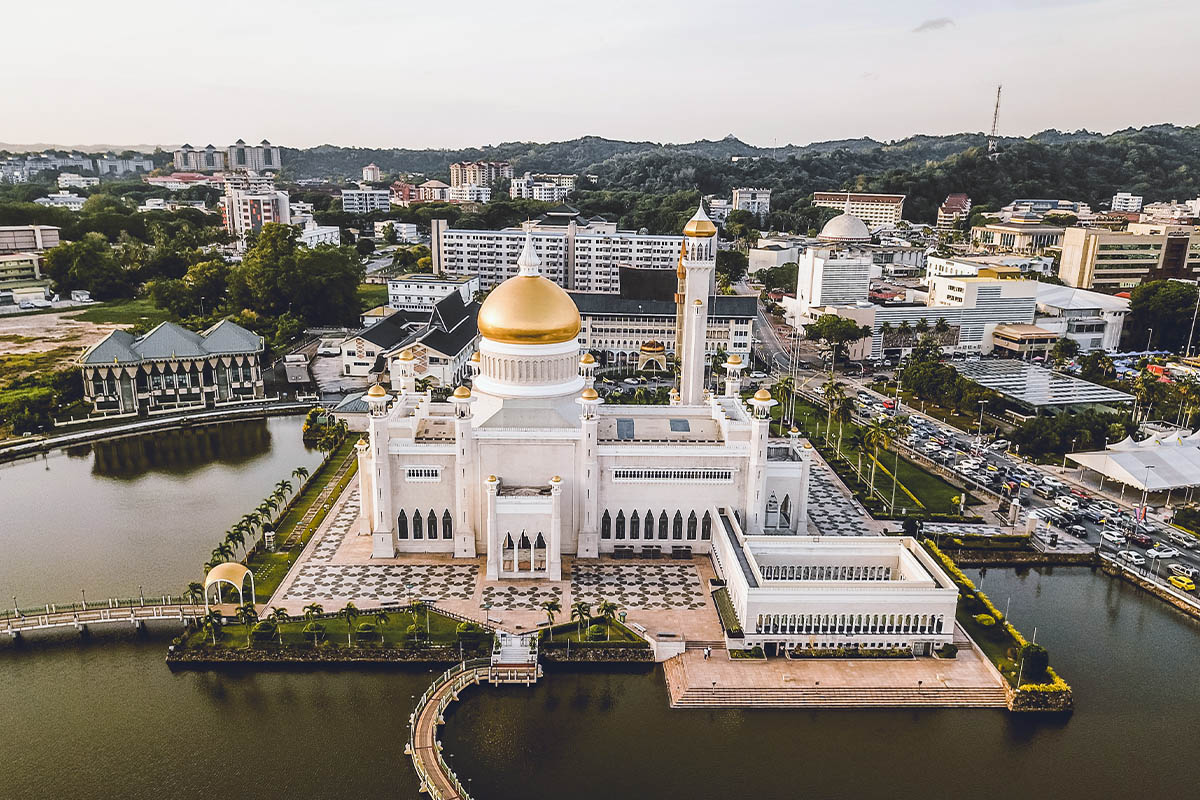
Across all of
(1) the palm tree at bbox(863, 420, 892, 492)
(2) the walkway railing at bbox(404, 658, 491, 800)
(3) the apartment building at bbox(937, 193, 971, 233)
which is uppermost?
(3) the apartment building at bbox(937, 193, 971, 233)

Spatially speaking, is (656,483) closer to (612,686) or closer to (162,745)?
(612,686)

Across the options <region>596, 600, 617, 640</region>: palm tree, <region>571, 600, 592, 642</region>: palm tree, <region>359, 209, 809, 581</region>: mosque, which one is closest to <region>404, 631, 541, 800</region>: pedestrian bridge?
<region>571, 600, 592, 642</region>: palm tree

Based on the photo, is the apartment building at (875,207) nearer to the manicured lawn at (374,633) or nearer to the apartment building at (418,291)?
the apartment building at (418,291)

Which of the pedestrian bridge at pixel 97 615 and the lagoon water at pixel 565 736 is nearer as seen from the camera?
the lagoon water at pixel 565 736

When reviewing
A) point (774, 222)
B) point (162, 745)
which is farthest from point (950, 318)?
point (774, 222)

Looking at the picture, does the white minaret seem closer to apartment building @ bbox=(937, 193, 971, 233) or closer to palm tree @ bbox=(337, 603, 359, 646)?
palm tree @ bbox=(337, 603, 359, 646)

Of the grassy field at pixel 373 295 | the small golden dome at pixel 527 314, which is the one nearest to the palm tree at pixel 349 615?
the small golden dome at pixel 527 314
